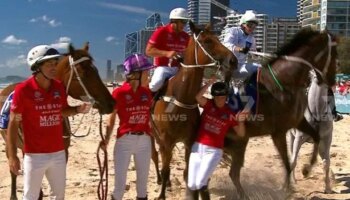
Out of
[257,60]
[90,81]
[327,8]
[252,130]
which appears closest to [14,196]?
[90,81]

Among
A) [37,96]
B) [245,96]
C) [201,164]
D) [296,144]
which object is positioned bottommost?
[296,144]

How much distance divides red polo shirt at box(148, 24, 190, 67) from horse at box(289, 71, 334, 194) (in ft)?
6.89

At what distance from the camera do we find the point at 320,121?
7.29 metres

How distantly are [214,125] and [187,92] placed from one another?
2.89ft

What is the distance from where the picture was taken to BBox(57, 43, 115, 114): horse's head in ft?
15.7

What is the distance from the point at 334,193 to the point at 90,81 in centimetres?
440

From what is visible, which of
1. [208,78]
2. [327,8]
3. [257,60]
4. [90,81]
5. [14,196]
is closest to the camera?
[90,81]

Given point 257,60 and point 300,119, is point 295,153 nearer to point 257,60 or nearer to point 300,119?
point 300,119

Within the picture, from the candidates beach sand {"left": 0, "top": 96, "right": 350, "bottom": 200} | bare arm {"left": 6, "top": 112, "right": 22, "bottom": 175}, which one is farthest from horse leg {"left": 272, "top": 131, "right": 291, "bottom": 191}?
bare arm {"left": 6, "top": 112, "right": 22, "bottom": 175}

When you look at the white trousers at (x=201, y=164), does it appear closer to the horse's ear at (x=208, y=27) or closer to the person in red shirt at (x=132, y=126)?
the person in red shirt at (x=132, y=126)

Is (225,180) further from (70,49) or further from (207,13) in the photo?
(207,13)

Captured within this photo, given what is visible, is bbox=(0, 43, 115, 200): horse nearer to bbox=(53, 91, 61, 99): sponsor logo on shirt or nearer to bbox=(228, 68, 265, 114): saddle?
bbox=(53, 91, 61, 99): sponsor logo on shirt

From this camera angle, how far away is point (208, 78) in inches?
233

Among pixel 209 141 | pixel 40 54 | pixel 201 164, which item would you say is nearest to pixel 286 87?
pixel 209 141
